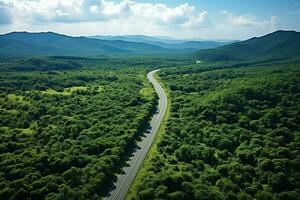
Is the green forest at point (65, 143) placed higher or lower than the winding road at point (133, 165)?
higher

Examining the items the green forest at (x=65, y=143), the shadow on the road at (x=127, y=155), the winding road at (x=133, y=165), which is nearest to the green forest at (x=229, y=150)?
the winding road at (x=133, y=165)

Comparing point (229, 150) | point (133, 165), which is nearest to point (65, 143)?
point (133, 165)

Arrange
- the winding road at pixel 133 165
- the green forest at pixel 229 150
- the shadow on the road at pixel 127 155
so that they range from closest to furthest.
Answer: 1. the winding road at pixel 133 165
2. the green forest at pixel 229 150
3. the shadow on the road at pixel 127 155

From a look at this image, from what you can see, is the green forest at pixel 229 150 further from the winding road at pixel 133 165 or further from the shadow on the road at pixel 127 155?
the shadow on the road at pixel 127 155

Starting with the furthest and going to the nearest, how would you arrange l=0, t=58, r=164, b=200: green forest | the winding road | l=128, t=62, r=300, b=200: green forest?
l=128, t=62, r=300, b=200: green forest < the winding road < l=0, t=58, r=164, b=200: green forest

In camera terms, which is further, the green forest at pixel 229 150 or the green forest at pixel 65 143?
the green forest at pixel 229 150

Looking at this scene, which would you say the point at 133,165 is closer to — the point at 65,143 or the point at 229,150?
the point at 65,143

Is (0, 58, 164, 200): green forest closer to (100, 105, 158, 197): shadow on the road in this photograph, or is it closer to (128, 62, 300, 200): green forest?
(100, 105, 158, 197): shadow on the road

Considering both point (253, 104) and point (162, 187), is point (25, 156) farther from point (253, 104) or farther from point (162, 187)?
point (253, 104)

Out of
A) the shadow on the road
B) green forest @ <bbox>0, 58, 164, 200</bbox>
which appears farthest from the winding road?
green forest @ <bbox>0, 58, 164, 200</bbox>
